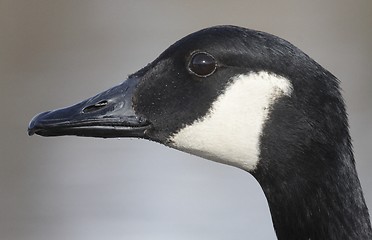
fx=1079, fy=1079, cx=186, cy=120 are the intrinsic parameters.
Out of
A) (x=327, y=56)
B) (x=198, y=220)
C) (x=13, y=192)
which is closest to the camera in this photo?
(x=198, y=220)

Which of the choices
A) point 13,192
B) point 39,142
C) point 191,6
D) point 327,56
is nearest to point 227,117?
point 13,192

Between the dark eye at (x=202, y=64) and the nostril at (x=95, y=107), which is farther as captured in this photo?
the nostril at (x=95, y=107)

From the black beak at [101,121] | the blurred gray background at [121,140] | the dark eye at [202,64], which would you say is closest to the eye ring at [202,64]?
Result: the dark eye at [202,64]

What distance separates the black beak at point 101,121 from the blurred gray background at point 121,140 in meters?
2.80

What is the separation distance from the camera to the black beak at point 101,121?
2.82 meters

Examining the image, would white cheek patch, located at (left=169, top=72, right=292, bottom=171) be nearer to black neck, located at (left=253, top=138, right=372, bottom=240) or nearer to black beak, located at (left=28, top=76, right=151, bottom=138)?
black neck, located at (left=253, top=138, right=372, bottom=240)

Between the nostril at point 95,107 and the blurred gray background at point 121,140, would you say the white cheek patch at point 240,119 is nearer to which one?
the nostril at point 95,107

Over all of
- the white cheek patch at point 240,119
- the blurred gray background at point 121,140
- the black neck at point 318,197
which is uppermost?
the blurred gray background at point 121,140

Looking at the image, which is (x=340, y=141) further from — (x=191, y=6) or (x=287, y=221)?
(x=191, y=6)

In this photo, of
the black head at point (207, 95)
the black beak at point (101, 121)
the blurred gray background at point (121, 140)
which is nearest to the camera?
the black head at point (207, 95)

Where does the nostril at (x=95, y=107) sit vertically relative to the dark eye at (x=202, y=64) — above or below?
below

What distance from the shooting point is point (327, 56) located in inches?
300

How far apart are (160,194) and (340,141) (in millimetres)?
3387

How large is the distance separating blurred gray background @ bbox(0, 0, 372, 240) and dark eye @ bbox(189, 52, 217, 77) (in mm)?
2879
